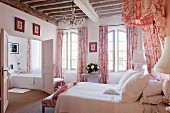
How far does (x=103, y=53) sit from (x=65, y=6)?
7.29ft

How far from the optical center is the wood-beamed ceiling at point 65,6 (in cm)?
437

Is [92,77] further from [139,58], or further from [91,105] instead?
[91,105]

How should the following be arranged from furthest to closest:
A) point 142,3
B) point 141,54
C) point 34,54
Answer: point 34,54 < point 141,54 < point 142,3

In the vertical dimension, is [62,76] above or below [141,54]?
below

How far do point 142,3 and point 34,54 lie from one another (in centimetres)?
643

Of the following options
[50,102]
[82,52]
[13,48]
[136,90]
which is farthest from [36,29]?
[136,90]

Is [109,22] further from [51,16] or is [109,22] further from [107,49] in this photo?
[51,16]

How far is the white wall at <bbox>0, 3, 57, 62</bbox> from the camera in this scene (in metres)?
3.87

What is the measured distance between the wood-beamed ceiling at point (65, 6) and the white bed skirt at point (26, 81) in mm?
2625

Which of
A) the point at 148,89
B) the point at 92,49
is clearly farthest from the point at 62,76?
the point at 148,89

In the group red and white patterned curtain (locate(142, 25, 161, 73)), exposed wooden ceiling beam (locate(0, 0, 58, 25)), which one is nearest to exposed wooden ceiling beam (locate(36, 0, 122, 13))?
exposed wooden ceiling beam (locate(0, 0, 58, 25))

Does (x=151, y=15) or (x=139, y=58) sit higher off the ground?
(x=151, y=15)

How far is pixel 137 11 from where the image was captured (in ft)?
8.14

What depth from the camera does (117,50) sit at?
5.74m
